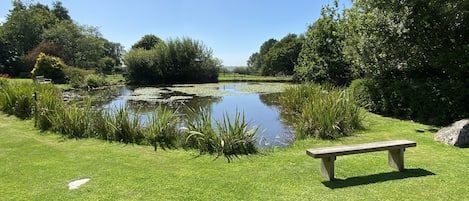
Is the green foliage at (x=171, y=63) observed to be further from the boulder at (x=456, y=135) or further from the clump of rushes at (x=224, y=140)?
the boulder at (x=456, y=135)

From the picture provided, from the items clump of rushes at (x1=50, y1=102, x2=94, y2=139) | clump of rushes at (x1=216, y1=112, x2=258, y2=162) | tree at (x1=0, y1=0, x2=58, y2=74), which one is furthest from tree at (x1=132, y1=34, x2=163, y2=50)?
clump of rushes at (x1=216, y1=112, x2=258, y2=162)

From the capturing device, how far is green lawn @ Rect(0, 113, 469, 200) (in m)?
3.22

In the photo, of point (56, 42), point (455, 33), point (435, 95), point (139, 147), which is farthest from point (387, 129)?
point (56, 42)

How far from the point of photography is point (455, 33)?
7.32m

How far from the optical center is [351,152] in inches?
139

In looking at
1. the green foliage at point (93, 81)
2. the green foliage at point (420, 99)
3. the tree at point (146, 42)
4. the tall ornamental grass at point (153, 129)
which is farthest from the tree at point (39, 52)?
the tree at point (146, 42)

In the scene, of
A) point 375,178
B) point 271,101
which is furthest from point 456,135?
point 271,101

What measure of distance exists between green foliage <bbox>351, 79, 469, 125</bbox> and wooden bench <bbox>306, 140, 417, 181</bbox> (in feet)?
13.0

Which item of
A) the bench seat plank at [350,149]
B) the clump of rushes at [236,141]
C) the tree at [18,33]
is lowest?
the clump of rushes at [236,141]

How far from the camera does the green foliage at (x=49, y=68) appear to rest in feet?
70.1

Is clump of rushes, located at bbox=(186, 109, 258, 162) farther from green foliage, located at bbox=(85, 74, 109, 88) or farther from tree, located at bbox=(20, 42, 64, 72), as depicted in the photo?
tree, located at bbox=(20, 42, 64, 72)

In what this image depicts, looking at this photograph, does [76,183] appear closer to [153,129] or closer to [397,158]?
[153,129]

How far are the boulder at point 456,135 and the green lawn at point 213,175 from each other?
0.18m

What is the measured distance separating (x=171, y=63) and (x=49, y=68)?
9938 mm
